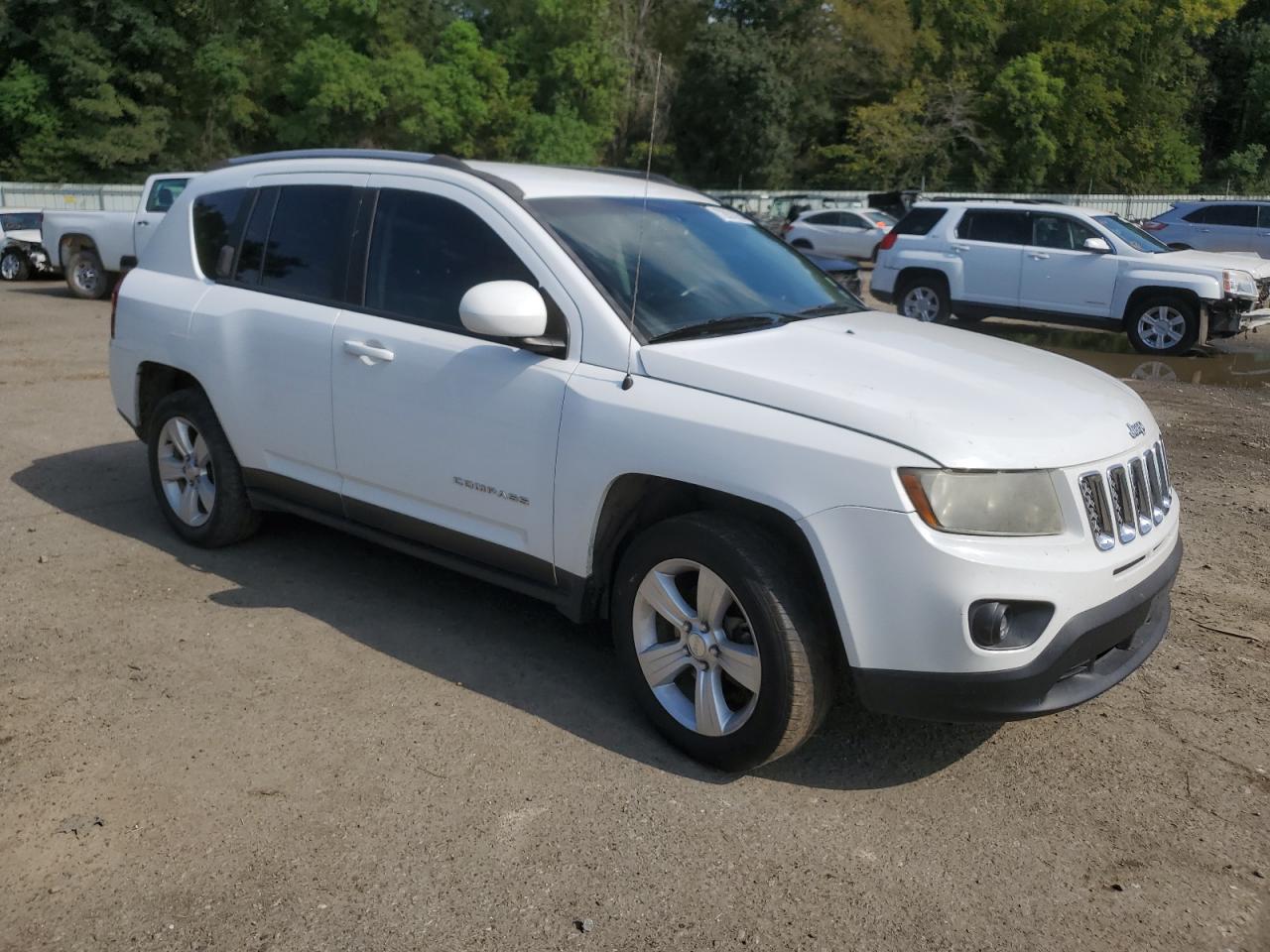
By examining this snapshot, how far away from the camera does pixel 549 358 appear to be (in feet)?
13.8

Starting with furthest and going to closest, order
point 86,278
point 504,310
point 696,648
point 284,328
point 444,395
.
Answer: point 86,278
point 284,328
point 444,395
point 504,310
point 696,648

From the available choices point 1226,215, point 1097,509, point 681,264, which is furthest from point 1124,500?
point 1226,215

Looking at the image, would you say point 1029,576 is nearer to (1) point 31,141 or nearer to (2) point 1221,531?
(2) point 1221,531

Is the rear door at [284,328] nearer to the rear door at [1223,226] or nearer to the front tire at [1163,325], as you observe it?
the front tire at [1163,325]

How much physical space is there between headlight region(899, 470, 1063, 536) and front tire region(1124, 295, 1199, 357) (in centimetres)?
1166

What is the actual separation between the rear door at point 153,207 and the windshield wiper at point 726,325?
14.2m

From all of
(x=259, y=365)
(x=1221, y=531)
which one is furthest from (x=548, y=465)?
(x=1221, y=531)

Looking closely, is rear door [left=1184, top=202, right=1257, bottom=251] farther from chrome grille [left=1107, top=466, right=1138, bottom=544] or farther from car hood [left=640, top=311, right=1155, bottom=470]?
chrome grille [left=1107, top=466, right=1138, bottom=544]

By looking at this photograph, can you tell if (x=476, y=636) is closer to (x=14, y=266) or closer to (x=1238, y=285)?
(x=1238, y=285)

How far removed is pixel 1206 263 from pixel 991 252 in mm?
2526

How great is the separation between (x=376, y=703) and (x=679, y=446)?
4.93 ft

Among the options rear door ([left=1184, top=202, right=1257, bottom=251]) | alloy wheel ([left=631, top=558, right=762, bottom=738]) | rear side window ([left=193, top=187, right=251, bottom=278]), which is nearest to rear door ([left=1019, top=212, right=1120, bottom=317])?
rear door ([left=1184, top=202, right=1257, bottom=251])

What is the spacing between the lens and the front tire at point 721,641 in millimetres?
3582

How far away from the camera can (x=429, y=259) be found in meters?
4.74
